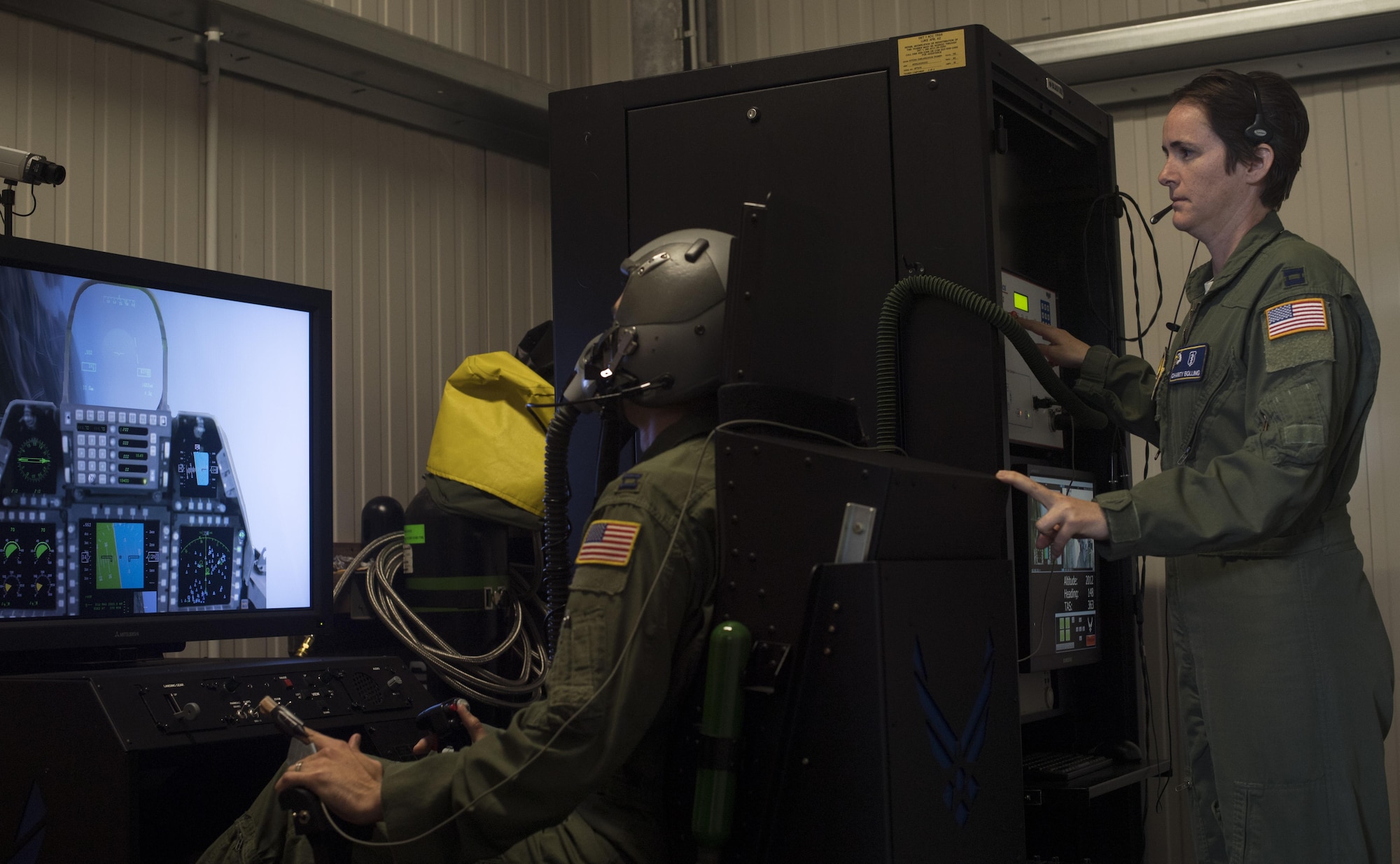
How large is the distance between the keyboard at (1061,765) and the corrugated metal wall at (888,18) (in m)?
2.56

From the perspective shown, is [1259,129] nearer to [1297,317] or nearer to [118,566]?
[1297,317]

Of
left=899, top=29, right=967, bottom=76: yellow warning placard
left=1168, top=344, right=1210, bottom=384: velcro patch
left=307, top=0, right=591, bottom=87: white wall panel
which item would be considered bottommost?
left=1168, top=344, right=1210, bottom=384: velcro patch

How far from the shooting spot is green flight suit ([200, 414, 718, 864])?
169 cm

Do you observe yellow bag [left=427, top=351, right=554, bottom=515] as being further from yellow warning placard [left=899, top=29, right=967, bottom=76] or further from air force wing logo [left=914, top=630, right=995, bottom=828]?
air force wing logo [left=914, top=630, right=995, bottom=828]

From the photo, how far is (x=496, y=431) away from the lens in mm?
3428

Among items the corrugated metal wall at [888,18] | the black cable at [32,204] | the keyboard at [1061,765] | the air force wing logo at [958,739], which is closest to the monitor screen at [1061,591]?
the keyboard at [1061,765]

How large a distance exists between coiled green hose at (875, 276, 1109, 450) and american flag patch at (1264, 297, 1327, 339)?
0.49 m

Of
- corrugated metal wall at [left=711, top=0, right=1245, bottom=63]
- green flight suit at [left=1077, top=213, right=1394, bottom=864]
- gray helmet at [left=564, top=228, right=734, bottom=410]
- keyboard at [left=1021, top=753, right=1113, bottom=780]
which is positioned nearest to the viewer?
gray helmet at [left=564, top=228, right=734, bottom=410]

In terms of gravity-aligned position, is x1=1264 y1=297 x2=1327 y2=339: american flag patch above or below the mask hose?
above

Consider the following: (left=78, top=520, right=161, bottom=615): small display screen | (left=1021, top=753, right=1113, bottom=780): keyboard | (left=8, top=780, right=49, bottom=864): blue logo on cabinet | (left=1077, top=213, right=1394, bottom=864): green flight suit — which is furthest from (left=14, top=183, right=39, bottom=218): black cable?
(left=1021, top=753, right=1113, bottom=780): keyboard

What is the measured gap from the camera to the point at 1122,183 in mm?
4434

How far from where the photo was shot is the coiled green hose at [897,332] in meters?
2.57

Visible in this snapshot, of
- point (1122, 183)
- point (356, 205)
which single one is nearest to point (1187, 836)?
point (1122, 183)

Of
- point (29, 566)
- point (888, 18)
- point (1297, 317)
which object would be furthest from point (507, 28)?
point (1297, 317)
